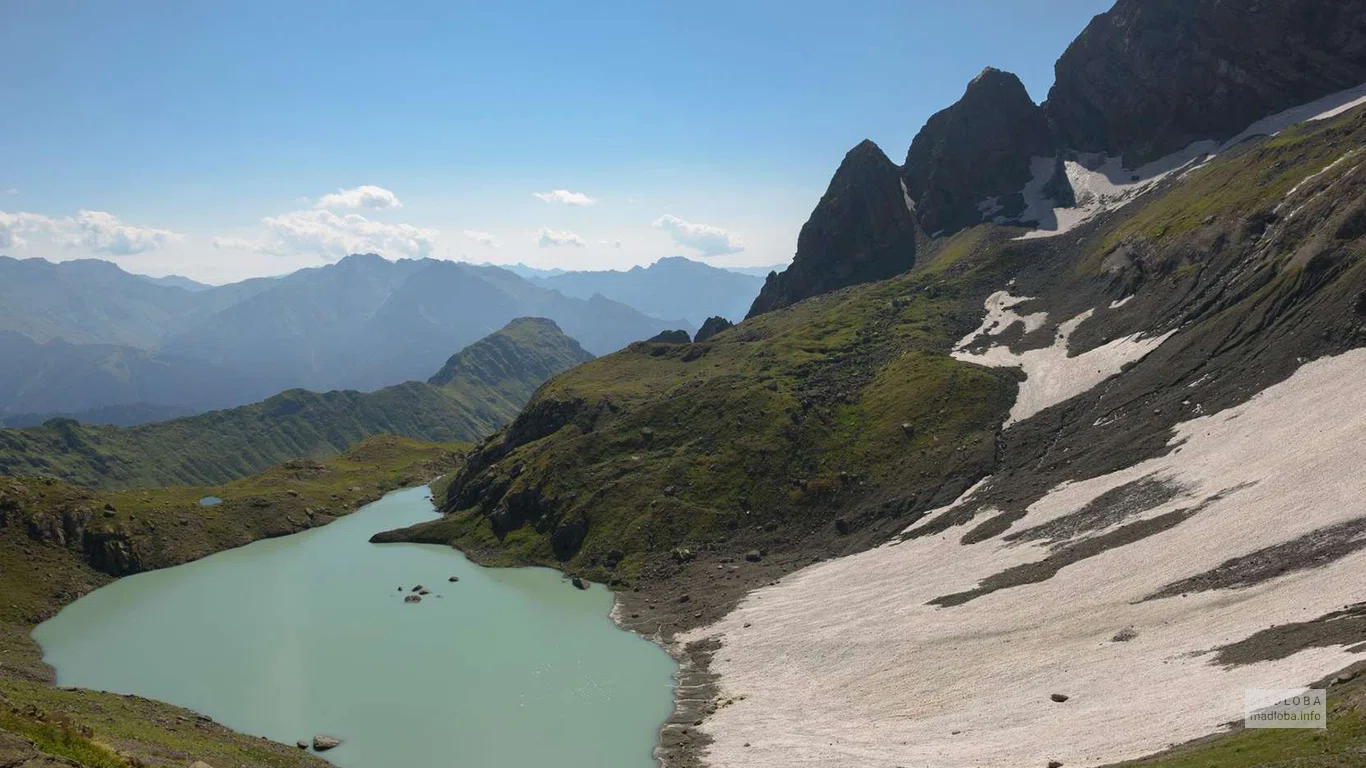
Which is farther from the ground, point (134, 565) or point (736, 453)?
point (736, 453)

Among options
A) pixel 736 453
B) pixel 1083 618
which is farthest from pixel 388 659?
pixel 1083 618

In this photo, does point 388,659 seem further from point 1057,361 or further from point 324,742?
point 1057,361

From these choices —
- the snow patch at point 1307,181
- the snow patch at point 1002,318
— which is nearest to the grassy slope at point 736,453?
the snow patch at point 1002,318

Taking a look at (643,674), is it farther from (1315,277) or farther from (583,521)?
(1315,277)

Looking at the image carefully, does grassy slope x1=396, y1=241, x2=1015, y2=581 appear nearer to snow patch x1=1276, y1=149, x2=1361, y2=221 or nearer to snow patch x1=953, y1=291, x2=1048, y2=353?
snow patch x1=953, y1=291, x2=1048, y2=353

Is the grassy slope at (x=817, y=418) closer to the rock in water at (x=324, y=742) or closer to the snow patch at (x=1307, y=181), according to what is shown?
the snow patch at (x=1307, y=181)

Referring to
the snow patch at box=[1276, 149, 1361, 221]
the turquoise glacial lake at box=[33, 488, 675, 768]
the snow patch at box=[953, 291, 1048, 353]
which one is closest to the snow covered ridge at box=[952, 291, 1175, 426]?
the snow patch at box=[953, 291, 1048, 353]
